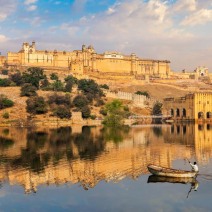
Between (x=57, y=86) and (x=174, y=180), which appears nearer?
(x=174, y=180)

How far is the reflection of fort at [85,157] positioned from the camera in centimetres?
2102

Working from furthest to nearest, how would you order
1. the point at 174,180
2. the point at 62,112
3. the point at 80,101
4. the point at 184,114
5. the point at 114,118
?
the point at 184,114 → the point at 80,101 → the point at 62,112 → the point at 114,118 → the point at 174,180

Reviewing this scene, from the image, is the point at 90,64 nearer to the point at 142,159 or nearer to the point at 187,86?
the point at 187,86

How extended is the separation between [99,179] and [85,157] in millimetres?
6775

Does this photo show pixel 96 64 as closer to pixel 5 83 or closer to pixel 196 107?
pixel 5 83

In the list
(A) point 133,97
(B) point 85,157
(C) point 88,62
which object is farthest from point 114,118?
(C) point 88,62

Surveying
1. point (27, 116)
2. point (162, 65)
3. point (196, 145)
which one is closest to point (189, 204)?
point (196, 145)

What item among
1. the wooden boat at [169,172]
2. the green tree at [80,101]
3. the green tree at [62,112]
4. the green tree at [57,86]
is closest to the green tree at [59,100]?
the green tree at [80,101]

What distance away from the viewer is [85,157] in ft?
89.3

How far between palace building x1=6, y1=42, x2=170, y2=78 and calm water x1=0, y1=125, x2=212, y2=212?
260 ft

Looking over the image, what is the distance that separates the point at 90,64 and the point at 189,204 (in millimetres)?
103684

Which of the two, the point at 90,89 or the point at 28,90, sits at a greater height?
the point at 90,89

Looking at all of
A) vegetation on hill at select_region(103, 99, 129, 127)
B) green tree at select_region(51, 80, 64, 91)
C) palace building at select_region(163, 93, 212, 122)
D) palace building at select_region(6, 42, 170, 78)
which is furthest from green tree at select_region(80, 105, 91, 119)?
palace building at select_region(6, 42, 170, 78)

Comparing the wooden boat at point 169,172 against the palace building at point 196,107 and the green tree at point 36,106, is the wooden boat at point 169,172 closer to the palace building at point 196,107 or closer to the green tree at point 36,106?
the green tree at point 36,106
